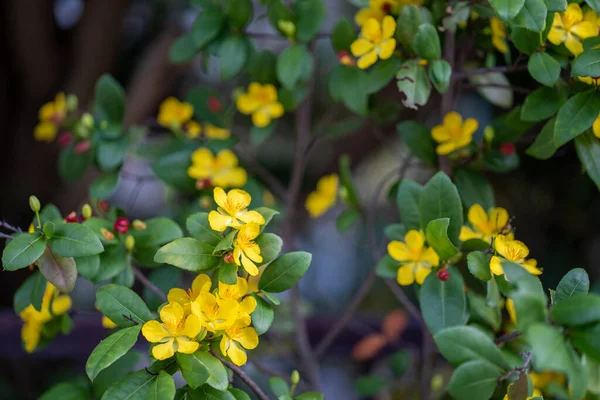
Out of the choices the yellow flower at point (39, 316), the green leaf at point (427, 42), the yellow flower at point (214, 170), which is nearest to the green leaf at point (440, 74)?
the green leaf at point (427, 42)

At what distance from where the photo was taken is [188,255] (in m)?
0.73

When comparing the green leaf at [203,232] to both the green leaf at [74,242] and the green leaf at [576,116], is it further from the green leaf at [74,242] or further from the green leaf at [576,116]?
the green leaf at [576,116]

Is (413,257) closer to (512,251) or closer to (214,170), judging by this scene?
(512,251)

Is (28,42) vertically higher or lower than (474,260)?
lower

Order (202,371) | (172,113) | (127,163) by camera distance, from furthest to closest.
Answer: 1. (127,163)
2. (172,113)
3. (202,371)

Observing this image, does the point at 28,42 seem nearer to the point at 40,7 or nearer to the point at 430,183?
the point at 40,7

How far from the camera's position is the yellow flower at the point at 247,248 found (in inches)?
27.8

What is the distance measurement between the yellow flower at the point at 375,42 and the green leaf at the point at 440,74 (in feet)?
0.26

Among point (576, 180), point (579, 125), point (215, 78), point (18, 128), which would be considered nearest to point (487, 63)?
point (579, 125)

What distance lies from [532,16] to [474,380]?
0.47m

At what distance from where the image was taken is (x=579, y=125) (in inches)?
31.3

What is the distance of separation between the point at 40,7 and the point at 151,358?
4.66 ft

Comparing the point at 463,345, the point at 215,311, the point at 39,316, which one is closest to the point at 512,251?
the point at 463,345

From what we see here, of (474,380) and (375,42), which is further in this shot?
(375,42)
